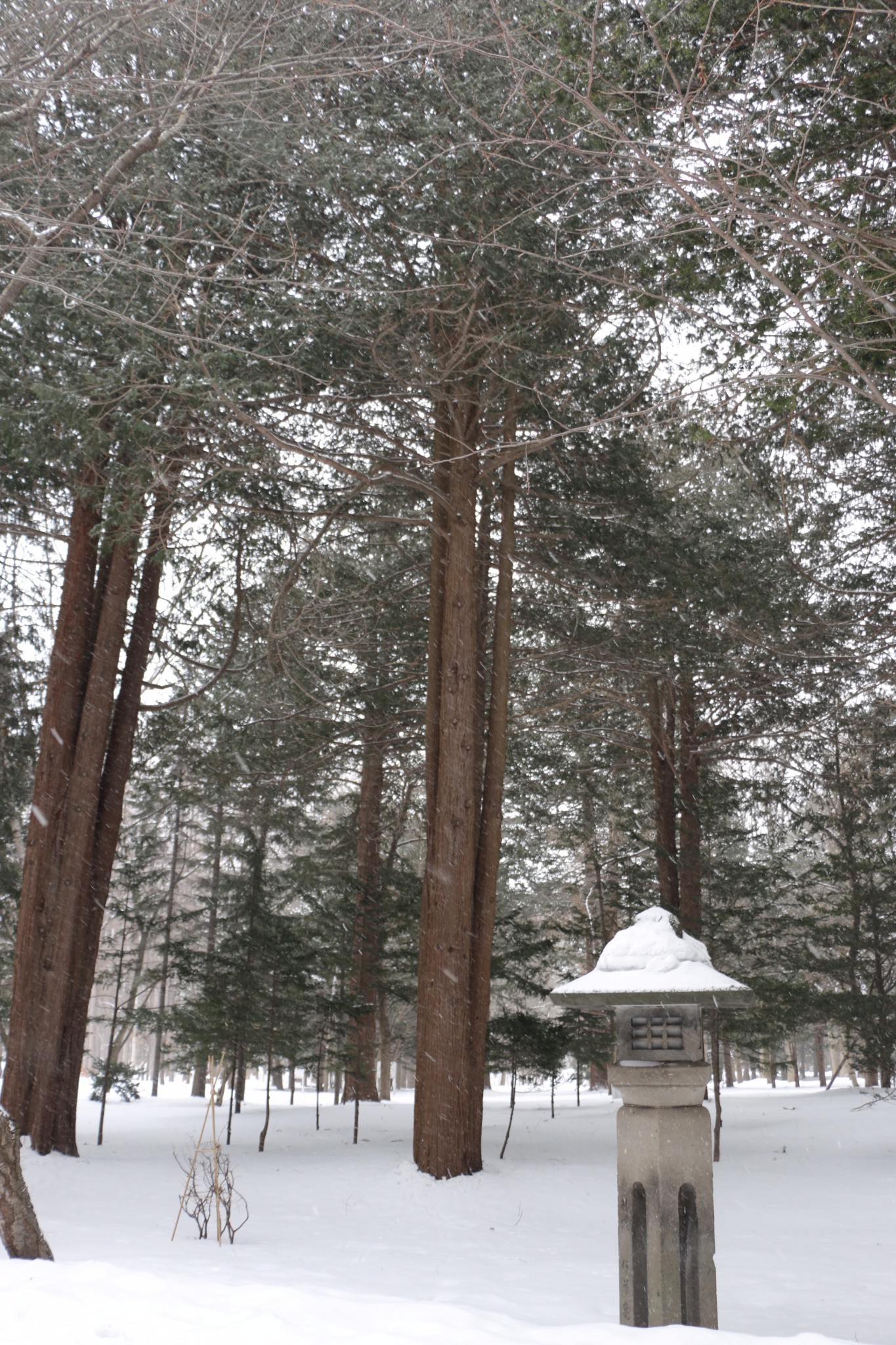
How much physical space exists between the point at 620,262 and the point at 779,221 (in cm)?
371

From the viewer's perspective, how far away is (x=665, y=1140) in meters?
4.66

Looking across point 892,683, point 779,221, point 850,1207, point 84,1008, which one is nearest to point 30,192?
point 779,221

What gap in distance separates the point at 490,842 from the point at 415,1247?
3962mm

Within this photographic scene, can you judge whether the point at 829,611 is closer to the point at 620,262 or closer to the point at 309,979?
the point at 620,262

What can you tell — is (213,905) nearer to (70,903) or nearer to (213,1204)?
(70,903)

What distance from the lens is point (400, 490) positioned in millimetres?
11453

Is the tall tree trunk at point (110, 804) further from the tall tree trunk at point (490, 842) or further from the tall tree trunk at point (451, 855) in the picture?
the tall tree trunk at point (490, 842)

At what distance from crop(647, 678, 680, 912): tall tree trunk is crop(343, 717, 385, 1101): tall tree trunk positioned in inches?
157

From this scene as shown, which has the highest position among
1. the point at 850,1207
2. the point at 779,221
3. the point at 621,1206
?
the point at 779,221

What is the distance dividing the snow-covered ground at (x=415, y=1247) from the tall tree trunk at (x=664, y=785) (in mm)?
3694

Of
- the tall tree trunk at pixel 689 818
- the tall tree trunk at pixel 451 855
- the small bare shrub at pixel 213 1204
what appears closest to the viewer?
the small bare shrub at pixel 213 1204

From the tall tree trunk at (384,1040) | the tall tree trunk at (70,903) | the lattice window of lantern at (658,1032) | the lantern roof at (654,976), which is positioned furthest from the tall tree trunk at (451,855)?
the tall tree trunk at (384,1040)

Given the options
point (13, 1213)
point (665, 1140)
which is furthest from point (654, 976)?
point (13, 1213)

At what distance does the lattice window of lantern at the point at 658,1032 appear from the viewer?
4773mm
